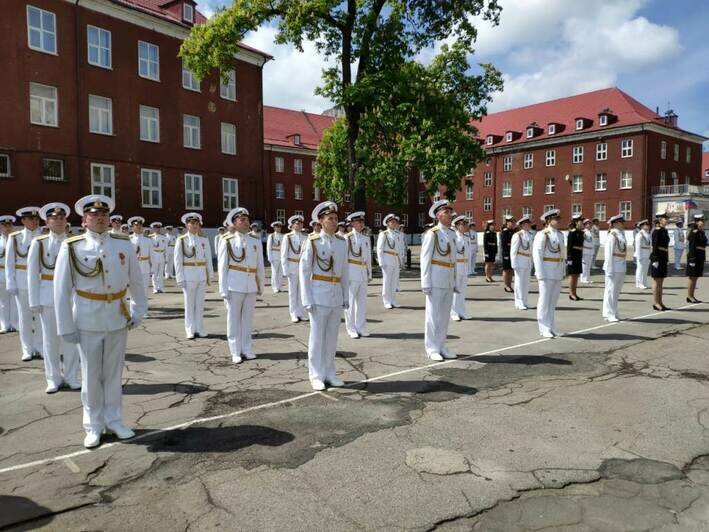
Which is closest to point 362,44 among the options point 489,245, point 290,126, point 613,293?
point 489,245

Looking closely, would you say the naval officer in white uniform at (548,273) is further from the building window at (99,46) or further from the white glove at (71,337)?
the building window at (99,46)

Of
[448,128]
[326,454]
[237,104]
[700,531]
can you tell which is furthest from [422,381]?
[237,104]

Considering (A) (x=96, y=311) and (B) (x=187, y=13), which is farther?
(B) (x=187, y=13)

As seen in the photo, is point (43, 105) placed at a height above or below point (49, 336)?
above

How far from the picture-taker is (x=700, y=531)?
3506 millimetres

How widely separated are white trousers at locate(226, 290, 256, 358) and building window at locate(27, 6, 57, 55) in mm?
24019

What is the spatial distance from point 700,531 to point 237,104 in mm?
35303

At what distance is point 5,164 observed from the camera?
25109 millimetres

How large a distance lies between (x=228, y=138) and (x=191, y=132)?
2711 mm

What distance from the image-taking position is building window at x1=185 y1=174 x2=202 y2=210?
32656mm

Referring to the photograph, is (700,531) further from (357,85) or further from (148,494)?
(357,85)

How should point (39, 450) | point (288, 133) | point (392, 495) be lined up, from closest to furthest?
point (392, 495)
point (39, 450)
point (288, 133)

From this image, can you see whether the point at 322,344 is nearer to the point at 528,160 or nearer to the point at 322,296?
the point at 322,296

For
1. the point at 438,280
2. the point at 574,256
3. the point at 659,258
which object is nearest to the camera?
the point at 438,280
